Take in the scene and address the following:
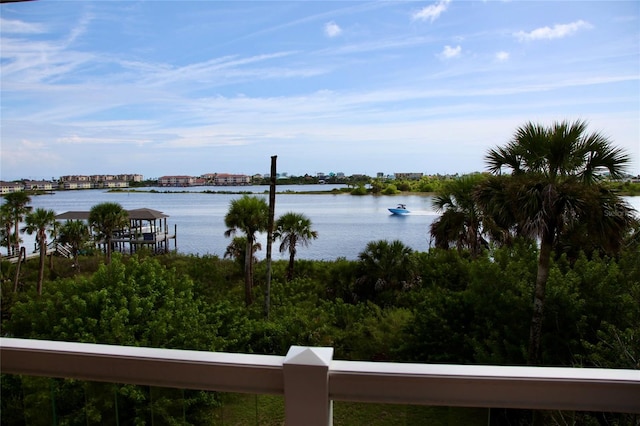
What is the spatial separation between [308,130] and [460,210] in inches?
926

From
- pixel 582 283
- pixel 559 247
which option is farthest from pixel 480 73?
pixel 582 283

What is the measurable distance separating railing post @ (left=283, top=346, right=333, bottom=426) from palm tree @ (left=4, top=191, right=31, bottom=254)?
17.0 m

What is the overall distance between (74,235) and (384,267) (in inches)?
568

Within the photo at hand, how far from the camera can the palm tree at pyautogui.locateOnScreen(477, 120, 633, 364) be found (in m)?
5.10

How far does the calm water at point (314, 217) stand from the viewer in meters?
23.2

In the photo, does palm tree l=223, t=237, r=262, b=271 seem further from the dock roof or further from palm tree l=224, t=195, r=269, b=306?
the dock roof

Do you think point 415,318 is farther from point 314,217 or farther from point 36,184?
point 314,217

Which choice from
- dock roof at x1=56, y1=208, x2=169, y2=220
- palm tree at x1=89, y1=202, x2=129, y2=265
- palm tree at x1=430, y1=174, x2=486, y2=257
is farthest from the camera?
dock roof at x1=56, y1=208, x2=169, y2=220

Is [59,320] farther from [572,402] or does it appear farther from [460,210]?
[460,210]

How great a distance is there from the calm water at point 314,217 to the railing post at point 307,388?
17835 mm

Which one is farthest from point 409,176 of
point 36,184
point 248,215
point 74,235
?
point 74,235

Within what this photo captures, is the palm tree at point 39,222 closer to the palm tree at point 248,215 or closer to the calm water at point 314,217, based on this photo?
the calm water at point 314,217

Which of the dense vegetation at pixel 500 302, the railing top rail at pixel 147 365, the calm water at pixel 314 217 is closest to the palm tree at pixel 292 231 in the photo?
the calm water at pixel 314 217

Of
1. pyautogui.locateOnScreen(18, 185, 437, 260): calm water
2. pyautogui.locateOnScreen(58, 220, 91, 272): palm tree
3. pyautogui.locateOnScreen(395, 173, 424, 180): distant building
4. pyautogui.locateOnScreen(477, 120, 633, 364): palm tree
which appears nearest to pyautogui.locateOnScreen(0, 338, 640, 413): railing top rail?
pyautogui.locateOnScreen(477, 120, 633, 364): palm tree
